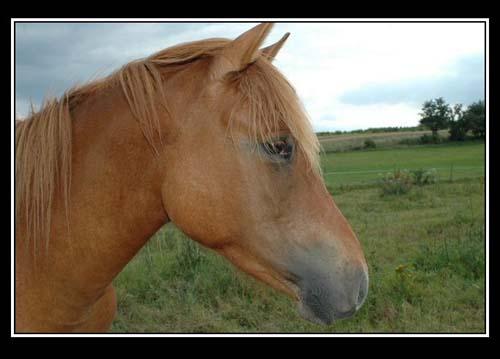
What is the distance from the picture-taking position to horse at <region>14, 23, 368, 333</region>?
195 cm

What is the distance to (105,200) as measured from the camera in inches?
83.0

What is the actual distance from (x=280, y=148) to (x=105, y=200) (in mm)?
944

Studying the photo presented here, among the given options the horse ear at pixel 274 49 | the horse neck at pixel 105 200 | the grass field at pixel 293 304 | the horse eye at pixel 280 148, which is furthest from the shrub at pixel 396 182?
the horse neck at pixel 105 200

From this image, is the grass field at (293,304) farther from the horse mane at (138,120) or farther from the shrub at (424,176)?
the shrub at (424,176)

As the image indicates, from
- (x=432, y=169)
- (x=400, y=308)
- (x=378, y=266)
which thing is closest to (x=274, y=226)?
(x=400, y=308)

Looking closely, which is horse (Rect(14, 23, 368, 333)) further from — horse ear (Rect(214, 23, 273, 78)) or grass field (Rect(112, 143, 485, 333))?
grass field (Rect(112, 143, 485, 333))

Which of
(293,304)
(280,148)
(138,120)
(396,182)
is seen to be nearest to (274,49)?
(280,148)

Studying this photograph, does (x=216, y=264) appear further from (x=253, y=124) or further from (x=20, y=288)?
(x=253, y=124)

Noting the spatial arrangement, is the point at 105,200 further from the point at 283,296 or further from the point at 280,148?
the point at 283,296

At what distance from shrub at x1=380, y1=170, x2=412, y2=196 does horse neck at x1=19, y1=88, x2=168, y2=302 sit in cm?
943

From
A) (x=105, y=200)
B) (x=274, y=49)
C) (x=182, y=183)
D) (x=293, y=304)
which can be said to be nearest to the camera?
(x=182, y=183)

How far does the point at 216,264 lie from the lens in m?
5.71

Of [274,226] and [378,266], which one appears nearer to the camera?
[274,226]

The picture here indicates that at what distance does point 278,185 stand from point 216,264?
3.98 meters
